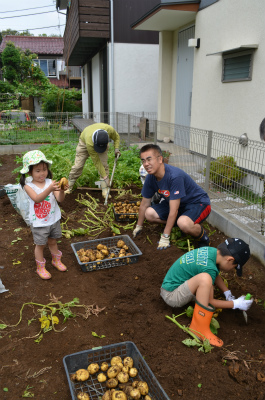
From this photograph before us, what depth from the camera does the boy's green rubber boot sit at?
253 centimetres

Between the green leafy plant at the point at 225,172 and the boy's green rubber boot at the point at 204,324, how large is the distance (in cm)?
235

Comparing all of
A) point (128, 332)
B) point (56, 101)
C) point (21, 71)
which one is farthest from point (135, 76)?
point (21, 71)

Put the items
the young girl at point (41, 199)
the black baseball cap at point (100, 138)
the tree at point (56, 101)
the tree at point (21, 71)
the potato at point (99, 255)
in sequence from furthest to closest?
the tree at point (21, 71)
the tree at point (56, 101)
the black baseball cap at point (100, 138)
the potato at point (99, 255)
the young girl at point (41, 199)

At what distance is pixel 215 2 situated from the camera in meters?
6.81

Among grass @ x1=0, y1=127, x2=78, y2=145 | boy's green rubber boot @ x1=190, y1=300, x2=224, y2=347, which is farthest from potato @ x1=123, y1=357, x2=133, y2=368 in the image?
grass @ x1=0, y1=127, x2=78, y2=145

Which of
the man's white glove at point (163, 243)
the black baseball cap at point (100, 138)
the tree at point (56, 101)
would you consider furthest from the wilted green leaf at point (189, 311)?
the tree at point (56, 101)

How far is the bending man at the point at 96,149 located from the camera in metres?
5.53

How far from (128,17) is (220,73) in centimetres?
730

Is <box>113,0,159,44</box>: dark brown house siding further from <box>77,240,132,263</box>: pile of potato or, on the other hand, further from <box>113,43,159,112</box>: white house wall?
<box>77,240,132,263</box>: pile of potato

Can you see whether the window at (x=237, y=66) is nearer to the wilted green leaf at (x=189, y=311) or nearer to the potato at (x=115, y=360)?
the wilted green leaf at (x=189, y=311)

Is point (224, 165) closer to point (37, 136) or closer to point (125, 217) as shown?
point (125, 217)

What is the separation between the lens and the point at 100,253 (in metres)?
3.86

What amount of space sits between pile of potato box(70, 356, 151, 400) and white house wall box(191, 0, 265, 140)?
4652 mm

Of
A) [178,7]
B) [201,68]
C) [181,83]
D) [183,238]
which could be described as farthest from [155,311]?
[181,83]
